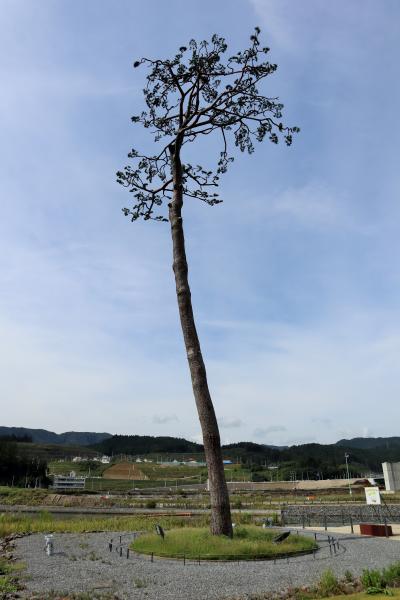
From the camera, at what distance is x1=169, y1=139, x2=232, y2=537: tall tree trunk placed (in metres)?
15.4

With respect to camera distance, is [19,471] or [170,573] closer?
[170,573]

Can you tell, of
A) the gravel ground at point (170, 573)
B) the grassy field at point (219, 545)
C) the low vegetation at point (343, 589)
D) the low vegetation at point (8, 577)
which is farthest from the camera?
the grassy field at point (219, 545)

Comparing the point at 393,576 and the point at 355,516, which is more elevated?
the point at 393,576

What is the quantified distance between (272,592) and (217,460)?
6.17 metres

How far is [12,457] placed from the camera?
448 feet

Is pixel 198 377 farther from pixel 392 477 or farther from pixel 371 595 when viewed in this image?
pixel 392 477

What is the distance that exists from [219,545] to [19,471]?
134 m

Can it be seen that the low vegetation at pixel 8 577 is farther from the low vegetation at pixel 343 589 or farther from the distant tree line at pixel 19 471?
the distant tree line at pixel 19 471

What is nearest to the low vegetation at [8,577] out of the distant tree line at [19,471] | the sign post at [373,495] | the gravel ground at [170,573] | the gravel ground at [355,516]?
→ the gravel ground at [170,573]

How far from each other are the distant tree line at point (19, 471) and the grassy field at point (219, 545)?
11859cm

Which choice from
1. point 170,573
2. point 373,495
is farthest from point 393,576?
point 373,495

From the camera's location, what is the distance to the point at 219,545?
1422 centimetres

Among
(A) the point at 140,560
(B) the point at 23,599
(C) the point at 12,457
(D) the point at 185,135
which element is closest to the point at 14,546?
(A) the point at 140,560

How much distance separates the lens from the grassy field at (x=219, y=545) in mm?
13758
